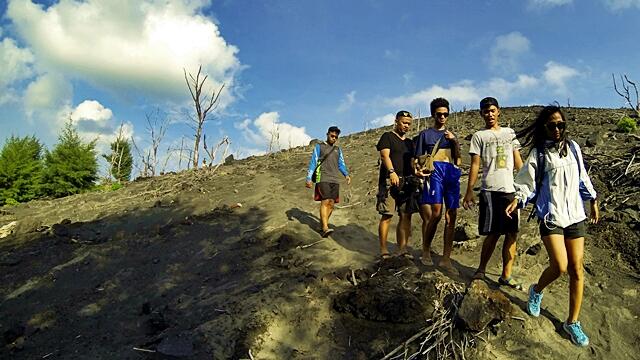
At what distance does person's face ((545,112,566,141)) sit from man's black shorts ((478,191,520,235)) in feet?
2.39

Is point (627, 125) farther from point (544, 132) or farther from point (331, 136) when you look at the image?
point (544, 132)

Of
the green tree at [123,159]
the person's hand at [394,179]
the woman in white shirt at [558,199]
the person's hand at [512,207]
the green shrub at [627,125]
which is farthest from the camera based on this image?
the green tree at [123,159]

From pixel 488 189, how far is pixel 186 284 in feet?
12.9

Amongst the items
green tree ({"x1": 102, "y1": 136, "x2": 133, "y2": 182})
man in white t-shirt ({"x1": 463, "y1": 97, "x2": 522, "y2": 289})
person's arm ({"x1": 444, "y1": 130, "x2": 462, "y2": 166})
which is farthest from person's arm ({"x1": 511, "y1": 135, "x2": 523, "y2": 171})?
green tree ({"x1": 102, "y1": 136, "x2": 133, "y2": 182})

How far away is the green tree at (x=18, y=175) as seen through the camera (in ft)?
69.3

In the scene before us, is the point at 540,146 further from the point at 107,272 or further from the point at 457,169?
the point at 107,272

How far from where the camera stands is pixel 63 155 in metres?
22.9

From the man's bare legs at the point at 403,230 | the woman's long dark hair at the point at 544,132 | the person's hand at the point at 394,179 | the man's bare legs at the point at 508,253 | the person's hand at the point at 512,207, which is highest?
the woman's long dark hair at the point at 544,132

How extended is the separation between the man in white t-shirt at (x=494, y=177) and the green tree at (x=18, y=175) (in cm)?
2299

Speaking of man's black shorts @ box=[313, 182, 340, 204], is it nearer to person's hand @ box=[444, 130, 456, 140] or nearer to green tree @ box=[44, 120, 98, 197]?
person's hand @ box=[444, 130, 456, 140]

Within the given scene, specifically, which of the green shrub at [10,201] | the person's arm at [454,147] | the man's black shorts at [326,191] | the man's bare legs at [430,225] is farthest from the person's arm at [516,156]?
the green shrub at [10,201]

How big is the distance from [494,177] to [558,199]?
724mm

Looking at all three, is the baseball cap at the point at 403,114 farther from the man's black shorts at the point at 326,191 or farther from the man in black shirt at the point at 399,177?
the man's black shorts at the point at 326,191

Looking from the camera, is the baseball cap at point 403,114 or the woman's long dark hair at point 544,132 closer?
the woman's long dark hair at point 544,132
